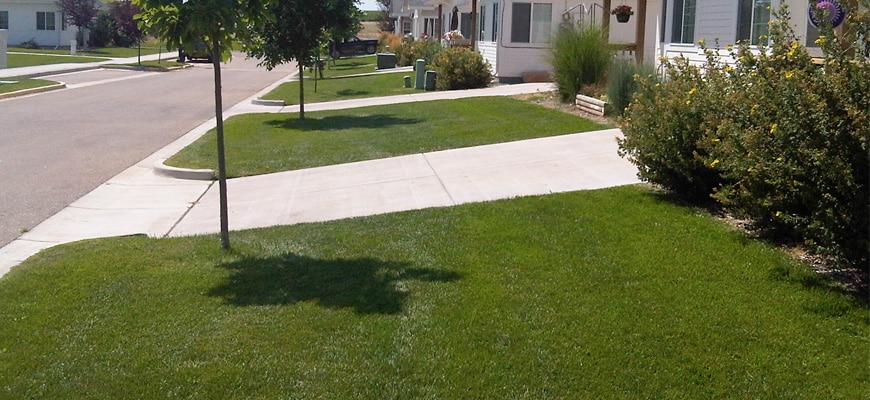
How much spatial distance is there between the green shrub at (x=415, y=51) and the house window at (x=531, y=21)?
671cm

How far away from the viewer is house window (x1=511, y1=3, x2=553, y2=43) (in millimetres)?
26562

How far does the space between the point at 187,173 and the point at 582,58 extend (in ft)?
26.4

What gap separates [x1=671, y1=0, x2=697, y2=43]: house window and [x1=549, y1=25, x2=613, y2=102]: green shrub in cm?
278

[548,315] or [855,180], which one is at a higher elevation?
[855,180]

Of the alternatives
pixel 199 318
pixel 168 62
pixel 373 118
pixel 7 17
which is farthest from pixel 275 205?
pixel 7 17

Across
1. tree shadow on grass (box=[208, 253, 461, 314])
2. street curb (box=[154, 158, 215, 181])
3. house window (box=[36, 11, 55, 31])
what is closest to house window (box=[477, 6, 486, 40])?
street curb (box=[154, 158, 215, 181])


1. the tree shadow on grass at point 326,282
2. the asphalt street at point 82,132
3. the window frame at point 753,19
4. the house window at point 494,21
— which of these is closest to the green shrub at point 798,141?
the tree shadow on grass at point 326,282

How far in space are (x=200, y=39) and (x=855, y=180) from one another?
4964mm

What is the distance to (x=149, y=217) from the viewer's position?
1025cm

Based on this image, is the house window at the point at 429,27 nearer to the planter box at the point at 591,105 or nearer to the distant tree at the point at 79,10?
the distant tree at the point at 79,10

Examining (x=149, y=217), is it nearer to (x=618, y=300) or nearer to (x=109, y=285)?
(x=109, y=285)

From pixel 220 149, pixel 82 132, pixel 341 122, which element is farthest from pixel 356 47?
pixel 220 149

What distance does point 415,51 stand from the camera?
128 ft

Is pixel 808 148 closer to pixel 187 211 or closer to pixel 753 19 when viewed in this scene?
pixel 187 211
